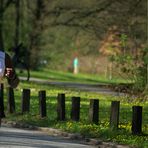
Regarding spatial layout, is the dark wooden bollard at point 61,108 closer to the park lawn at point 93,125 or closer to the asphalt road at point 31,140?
the park lawn at point 93,125

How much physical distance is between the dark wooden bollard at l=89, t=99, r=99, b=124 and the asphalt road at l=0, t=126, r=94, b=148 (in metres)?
1.36

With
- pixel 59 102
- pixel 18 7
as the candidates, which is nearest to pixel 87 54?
pixel 18 7

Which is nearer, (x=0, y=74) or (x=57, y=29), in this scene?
(x=0, y=74)

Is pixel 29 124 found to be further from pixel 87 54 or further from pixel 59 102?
pixel 87 54

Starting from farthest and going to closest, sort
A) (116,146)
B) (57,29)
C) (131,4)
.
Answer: (57,29) < (131,4) < (116,146)

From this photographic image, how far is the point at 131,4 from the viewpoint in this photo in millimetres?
36250

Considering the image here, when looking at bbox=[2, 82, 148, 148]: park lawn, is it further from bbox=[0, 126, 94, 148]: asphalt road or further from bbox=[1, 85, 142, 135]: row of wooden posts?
bbox=[0, 126, 94, 148]: asphalt road

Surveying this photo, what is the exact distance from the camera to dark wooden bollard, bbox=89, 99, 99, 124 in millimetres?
16250

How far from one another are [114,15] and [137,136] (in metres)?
28.6

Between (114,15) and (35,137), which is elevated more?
(114,15)

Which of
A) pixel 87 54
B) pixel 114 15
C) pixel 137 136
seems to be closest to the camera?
pixel 137 136

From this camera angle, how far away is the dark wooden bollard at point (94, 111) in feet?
53.3

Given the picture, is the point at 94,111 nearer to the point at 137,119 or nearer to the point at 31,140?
the point at 137,119

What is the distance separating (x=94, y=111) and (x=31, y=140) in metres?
2.66
